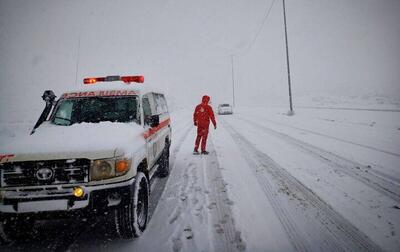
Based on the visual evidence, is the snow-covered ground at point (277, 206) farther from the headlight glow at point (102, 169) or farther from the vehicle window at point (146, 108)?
the vehicle window at point (146, 108)

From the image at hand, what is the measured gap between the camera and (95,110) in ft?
13.8

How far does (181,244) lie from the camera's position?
293 centimetres

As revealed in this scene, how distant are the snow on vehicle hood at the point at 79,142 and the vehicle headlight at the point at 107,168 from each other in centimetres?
7

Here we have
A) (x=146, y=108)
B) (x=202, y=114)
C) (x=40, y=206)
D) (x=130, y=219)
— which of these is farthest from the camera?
(x=202, y=114)

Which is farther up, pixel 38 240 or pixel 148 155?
pixel 148 155

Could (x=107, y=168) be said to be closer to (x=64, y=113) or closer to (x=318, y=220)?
(x=64, y=113)

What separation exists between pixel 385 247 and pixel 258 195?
6.44 feet

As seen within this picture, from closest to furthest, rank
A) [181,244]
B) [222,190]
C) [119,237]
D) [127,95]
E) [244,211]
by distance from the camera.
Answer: [181,244] < [119,237] < [244,211] < [127,95] < [222,190]

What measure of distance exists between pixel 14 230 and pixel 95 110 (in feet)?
6.78

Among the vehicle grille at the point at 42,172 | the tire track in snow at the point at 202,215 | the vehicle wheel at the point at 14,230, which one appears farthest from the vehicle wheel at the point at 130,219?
the vehicle wheel at the point at 14,230

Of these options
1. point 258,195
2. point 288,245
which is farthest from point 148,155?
point 288,245

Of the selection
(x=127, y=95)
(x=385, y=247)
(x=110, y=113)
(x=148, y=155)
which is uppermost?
(x=127, y=95)

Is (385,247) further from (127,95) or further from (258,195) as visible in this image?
(127,95)

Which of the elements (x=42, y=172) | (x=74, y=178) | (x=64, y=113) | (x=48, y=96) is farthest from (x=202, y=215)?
(x=48, y=96)
